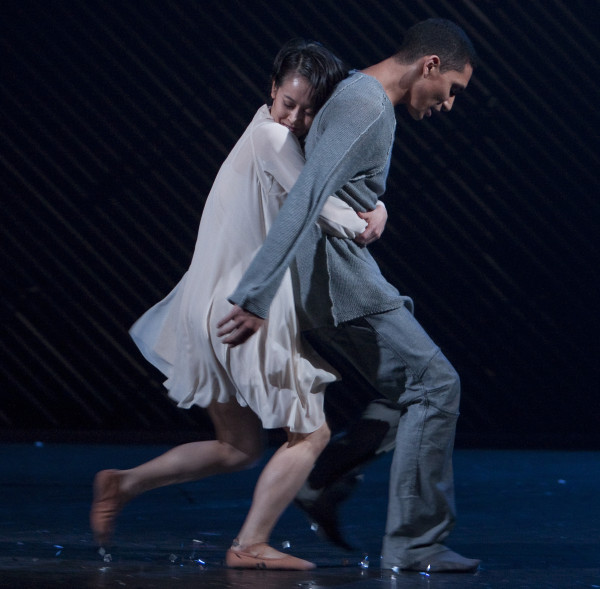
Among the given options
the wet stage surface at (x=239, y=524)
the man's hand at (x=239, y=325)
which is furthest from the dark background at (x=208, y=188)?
the man's hand at (x=239, y=325)

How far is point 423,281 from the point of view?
5.03 m

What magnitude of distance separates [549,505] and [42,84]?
128 inches

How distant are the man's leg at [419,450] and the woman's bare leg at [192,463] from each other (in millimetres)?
357

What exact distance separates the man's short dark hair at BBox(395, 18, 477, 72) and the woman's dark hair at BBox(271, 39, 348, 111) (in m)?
0.18

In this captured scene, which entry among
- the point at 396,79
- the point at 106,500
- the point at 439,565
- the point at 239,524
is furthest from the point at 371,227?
the point at 239,524

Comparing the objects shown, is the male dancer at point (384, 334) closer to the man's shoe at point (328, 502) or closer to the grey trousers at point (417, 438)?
the grey trousers at point (417, 438)

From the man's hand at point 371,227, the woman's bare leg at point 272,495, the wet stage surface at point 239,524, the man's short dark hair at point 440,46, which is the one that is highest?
the man's short dark hair at point 440,46

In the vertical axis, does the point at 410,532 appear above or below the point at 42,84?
below

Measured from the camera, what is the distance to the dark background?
4980mm

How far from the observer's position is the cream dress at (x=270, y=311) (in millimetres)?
2225

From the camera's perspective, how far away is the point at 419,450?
7.32 feet

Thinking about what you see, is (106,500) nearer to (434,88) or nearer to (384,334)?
(384,334)

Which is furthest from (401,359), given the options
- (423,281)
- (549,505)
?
(423,281)

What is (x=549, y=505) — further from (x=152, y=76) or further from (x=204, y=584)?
(x=152, y=76)
